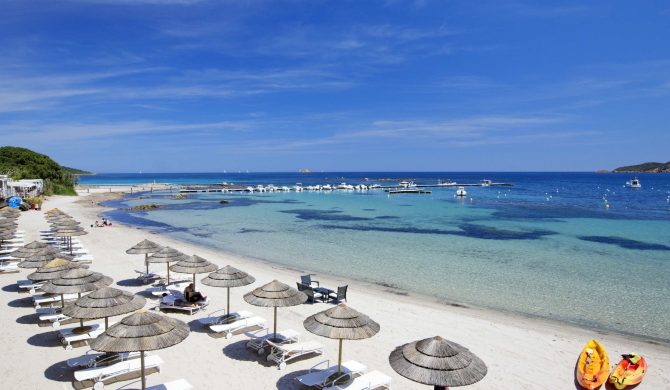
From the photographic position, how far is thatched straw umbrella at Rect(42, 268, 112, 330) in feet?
Result: 34.7

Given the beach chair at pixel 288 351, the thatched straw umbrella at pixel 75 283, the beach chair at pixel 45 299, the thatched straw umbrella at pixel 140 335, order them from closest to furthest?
the thatched straw umbrella at pixel 140 335
the beach chair at pixel 288 351
the thatched straw umbrella at pixel 75 283
the beach chair at pixel 45 299

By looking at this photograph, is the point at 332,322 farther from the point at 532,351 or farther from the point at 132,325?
the point at 532,351

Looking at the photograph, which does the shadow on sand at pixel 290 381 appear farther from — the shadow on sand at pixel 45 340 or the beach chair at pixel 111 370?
the shadow on sand at pixel 45 340

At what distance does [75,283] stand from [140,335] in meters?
4.75

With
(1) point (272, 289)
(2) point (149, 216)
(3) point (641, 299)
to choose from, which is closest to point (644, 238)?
(3) point (641, 299)

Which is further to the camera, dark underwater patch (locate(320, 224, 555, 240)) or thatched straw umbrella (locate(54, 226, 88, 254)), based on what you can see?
dark underwater patch (locate(320, 224, 555, 240))

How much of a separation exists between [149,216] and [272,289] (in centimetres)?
4113

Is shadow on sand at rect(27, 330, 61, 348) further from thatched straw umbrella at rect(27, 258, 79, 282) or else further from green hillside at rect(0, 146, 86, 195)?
green hillside at rect(0, 146, 86, 195)

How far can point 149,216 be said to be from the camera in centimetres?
4653

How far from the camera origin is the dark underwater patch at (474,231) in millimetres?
32750

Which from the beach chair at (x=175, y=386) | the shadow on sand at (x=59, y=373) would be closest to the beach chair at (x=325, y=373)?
the beach chair at (x=175, y=386)

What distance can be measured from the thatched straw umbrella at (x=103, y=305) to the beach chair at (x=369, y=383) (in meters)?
4.62

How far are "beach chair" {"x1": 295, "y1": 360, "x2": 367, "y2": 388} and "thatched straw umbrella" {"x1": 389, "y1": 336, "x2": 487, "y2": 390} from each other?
224 cm

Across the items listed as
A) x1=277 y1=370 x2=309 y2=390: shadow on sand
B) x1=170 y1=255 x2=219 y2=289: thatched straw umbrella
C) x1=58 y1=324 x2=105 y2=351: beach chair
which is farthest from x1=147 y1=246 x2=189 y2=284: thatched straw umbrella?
x1=277 y1=370 x2=309 y2=390: shadow on sand
